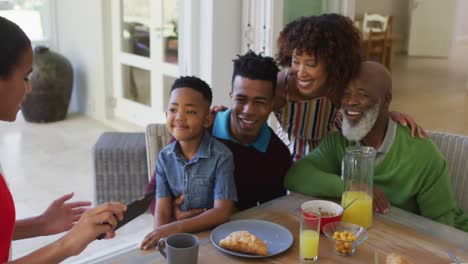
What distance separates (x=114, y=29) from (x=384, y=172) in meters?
4.27

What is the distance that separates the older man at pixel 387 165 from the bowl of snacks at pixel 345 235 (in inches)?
10.3

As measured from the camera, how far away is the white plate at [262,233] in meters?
1.46

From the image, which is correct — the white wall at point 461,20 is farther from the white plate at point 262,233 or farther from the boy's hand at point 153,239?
the boy's hand at point 153,239

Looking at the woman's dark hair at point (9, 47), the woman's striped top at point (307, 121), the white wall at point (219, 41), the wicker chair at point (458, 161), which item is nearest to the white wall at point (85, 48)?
the white wall at point (219, 41)

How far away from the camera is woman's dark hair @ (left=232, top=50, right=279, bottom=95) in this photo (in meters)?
1.84

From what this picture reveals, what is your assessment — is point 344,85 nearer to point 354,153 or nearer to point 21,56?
point 354,153

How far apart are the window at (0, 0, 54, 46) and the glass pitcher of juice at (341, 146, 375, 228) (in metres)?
4.99

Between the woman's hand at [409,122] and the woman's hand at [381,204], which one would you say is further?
the woman's hand at [409,122]

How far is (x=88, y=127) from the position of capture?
5.67m

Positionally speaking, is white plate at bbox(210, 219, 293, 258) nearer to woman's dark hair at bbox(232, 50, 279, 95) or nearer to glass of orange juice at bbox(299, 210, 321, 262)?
glass of orange juice at bbox(299, 210, 321, 262)

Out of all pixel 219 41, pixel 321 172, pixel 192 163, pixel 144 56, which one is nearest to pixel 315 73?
pixel 321 172

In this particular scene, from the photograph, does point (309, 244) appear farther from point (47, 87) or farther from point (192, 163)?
point (47, 87)

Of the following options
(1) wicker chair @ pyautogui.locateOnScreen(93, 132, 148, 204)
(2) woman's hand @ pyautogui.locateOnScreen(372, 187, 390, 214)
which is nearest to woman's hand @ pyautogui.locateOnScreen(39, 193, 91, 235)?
(2) woman's hand @ pyautogui.locateOnScreen(372, 187, 390, 214)

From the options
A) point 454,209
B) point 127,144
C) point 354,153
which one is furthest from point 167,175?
point 127,144
